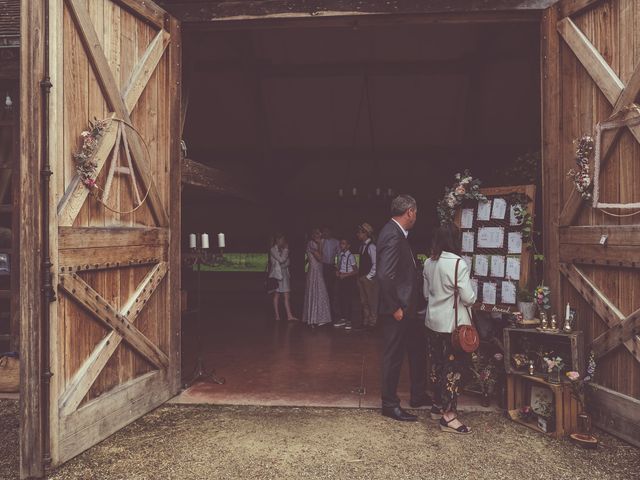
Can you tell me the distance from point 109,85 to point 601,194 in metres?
3.87

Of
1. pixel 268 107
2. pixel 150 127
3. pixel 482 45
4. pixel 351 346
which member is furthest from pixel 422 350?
pixel 268 107

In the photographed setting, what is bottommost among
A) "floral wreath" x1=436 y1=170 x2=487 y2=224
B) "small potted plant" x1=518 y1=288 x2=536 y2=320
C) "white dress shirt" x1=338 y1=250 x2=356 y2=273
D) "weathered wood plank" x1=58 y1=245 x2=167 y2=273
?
"small potted plant" x1=518 y1=288 x2=536 y2=320

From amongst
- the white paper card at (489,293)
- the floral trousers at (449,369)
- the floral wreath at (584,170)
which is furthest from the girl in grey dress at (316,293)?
the floral wreath at (584,170)

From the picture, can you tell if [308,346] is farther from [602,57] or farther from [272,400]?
[602,57]

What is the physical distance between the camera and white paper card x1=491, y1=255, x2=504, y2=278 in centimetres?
437

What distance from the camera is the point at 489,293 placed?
4441 millimetres

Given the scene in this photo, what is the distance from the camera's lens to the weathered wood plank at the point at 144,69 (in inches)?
154

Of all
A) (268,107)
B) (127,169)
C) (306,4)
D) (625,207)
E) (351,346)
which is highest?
(268,107)

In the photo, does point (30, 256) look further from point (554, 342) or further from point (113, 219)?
point (554, 342)

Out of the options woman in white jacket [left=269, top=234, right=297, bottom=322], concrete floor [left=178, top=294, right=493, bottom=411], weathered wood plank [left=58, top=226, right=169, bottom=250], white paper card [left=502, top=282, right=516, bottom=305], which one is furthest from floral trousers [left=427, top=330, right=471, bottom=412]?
woman in white jacket [left=269, top=234, right=297, bottom=322]

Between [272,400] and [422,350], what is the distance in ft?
4.72

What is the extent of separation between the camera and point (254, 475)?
300cm

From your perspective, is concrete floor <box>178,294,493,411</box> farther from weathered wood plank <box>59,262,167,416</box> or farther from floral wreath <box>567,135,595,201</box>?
floral wreath <box>567,135,595,201</box>

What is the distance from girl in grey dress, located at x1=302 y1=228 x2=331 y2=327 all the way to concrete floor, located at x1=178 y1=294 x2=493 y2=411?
0.20m
